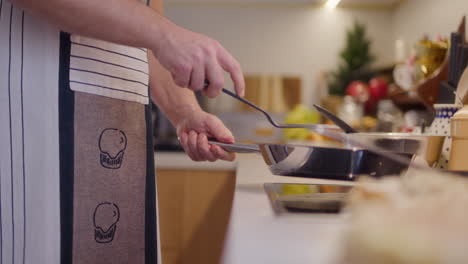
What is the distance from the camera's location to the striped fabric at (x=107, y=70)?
75 centimetres

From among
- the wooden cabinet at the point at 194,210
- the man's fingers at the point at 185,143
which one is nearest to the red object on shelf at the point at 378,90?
the wooden cabinet at the point at 194,210

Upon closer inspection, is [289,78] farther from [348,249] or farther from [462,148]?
[348,249]

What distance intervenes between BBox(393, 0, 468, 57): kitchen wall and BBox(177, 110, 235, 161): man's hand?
70 cm

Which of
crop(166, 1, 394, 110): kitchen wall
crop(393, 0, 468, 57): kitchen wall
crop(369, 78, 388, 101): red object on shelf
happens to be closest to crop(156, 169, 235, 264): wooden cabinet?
crop(393, 0, 468, 57): kitchen wall

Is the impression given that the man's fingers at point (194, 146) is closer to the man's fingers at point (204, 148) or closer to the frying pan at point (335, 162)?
the man's fingers at point (204, 148)

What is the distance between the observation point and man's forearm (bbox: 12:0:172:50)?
600mm

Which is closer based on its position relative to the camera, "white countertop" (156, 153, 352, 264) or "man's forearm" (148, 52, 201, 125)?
"white countertop" (156, 153, 352, 264)

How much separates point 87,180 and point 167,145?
5.40ft

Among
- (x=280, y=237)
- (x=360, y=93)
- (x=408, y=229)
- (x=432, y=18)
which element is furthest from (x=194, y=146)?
(x=360, y=93)

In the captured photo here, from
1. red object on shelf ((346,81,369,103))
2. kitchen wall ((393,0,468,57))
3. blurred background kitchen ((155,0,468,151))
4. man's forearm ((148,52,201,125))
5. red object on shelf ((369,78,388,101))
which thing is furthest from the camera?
blurred background kitchen ((155,0,468,151))

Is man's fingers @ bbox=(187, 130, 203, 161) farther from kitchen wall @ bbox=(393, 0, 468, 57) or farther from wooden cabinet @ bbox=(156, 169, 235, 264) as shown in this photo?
wooden cabinet @ bbox=(156, 169, 235, 264)

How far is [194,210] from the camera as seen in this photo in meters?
1.99

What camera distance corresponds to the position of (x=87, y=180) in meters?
0.75

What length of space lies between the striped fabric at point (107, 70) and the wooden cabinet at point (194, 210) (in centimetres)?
115
